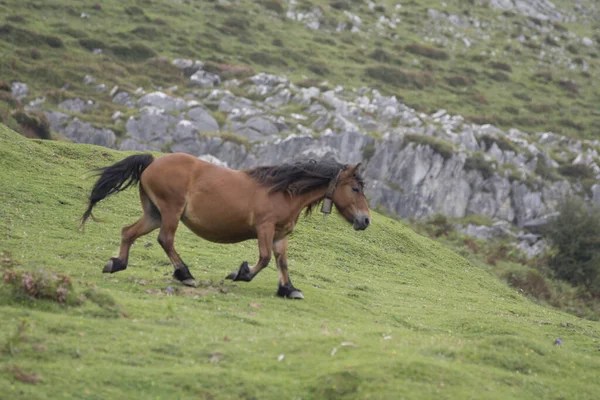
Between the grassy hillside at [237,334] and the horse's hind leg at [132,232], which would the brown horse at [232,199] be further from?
the grassy hillside at [237,334]

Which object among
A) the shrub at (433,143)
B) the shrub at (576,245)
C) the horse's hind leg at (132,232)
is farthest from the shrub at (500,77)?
the horse's hind leg at (132,232)

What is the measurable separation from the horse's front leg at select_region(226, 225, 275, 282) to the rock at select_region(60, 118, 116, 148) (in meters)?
35.2

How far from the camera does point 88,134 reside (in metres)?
46.8

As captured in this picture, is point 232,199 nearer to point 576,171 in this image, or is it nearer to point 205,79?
point 205,79

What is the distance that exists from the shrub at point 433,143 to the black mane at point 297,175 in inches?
1584

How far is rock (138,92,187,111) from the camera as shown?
52.8 m

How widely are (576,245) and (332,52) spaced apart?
1663 inches

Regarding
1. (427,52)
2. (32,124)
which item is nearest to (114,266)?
(32,124)

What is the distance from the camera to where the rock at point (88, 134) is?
46.6 metres

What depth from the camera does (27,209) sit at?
19578mm

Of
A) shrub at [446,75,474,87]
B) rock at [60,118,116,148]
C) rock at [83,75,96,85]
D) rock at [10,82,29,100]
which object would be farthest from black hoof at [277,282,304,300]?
shrub at [446,75,474,87]

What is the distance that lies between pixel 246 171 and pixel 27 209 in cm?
825

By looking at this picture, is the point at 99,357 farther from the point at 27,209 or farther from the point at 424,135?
the point at 424,135

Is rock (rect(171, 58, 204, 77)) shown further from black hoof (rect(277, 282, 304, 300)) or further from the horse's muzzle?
black hoof (rect(277, 282, 304, 300))
